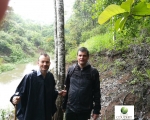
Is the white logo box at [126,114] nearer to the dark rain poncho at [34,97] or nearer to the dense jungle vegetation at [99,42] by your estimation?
the dense jungle vegetation at [99,42]

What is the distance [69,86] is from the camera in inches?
121

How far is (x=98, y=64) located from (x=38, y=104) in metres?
6.28

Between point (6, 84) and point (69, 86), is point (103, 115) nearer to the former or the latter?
point (69, 86)

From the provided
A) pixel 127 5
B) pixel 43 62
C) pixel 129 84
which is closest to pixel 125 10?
pixel 127 5

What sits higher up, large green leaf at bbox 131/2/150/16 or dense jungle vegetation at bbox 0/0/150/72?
dense jungle vegetation at bbox 0/0/150/72

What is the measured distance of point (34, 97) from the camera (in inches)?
101

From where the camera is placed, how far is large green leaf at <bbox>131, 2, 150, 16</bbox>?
73 centimetres

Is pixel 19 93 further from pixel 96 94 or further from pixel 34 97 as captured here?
pixel 96 94

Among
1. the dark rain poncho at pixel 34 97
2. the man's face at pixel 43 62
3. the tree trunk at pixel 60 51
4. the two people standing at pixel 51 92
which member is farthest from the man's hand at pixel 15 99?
the tree trunk at pixel 60 51

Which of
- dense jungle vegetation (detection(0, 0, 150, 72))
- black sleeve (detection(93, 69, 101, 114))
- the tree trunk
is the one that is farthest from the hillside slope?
the tree trunk

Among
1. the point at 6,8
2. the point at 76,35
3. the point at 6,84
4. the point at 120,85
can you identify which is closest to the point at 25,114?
the point at 6,8

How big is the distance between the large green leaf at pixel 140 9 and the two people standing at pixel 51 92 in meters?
1.91

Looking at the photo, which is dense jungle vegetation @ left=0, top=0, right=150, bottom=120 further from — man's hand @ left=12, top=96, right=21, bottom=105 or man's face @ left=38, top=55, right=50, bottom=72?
man's hand @ left=12, top=96, right=21, bottom=105

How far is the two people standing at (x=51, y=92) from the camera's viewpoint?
255 centimetres
